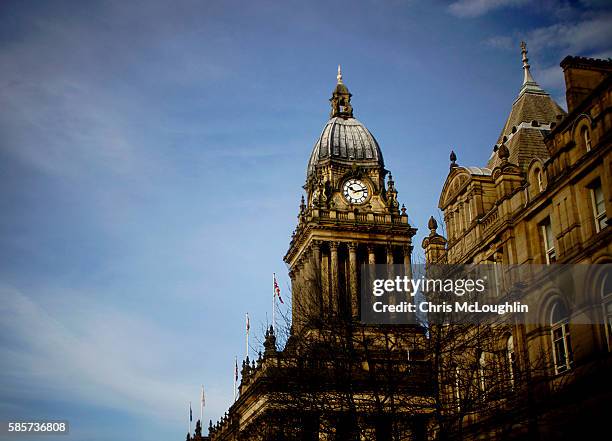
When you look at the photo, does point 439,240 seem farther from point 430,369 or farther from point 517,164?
point 430,369

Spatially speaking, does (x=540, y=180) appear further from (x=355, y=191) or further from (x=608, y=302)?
(x=355, y=191)

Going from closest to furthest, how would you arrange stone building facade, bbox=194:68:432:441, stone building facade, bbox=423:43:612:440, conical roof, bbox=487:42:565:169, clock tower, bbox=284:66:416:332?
stone building facade, bbox=423:43:612:440 < conical roof, bbox=487:42:565:169 < stone building facade, bbox=194:68:432:441 < clock tower, bbox=284:66:416:332

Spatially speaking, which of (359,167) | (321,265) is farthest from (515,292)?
(359,167)

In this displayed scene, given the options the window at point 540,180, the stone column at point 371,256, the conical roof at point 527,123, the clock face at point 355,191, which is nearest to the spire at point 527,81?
the conical roof at point 527,123

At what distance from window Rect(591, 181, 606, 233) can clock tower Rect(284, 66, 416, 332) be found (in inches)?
1617

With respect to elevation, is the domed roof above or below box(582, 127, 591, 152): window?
above

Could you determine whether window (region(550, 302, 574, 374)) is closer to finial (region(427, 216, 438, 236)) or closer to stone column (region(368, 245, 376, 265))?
finial (region(427, 216, 438, 236))

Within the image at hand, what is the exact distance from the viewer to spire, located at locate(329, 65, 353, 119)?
289ft

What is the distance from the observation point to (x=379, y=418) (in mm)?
27906

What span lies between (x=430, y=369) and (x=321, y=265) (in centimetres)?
4507

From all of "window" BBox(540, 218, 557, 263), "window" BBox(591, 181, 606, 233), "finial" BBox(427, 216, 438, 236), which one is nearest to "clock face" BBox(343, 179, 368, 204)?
"finial" BBox(427, 216, 438, 236)

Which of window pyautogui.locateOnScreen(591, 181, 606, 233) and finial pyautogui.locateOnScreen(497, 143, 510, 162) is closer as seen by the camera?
window pyautogui.locateOnScreen(591, 181, 606, 233)

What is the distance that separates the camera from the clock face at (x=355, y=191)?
78900 mm

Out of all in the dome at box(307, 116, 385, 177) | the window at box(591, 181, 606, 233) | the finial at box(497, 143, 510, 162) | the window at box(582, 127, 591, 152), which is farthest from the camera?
the dome at box(307, 116, 385, 177)
